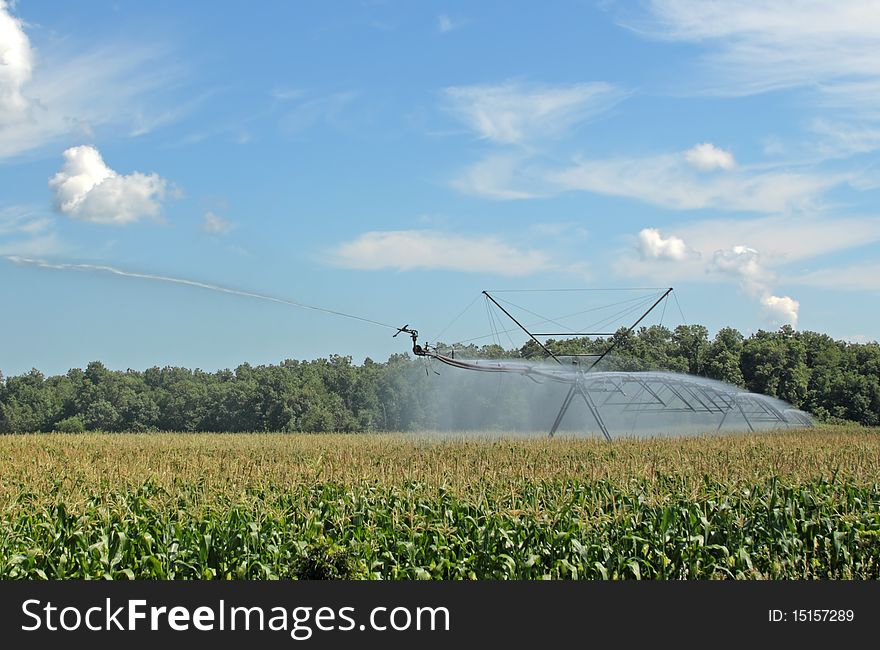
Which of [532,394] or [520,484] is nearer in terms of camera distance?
[520,484]

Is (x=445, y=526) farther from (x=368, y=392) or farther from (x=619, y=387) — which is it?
(x=368, y=392)

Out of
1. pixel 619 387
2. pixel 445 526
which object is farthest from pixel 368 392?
pixel 445 526

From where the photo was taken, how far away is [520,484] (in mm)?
19438

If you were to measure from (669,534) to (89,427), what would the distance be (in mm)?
89367

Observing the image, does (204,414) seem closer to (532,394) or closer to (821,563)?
(532,394)

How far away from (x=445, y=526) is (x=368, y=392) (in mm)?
81627

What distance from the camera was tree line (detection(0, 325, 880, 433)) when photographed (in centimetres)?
8988

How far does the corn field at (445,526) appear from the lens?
43.8ft

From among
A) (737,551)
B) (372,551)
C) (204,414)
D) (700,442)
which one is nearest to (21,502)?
(372,551)

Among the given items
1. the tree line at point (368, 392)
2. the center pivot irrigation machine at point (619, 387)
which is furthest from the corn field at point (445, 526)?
the tree line at point (368, 392)

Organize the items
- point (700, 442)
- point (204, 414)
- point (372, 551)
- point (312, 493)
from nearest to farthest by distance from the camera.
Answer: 1. point (372, 551)
2. point (312, 493)
3. point (700, 442)
4. point (204, 414)

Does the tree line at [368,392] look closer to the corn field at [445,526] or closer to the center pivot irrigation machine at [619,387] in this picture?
the center pivot irrigation machine at [619,387]

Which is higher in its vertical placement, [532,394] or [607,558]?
[532,394]

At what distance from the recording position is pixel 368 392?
3752 inches
